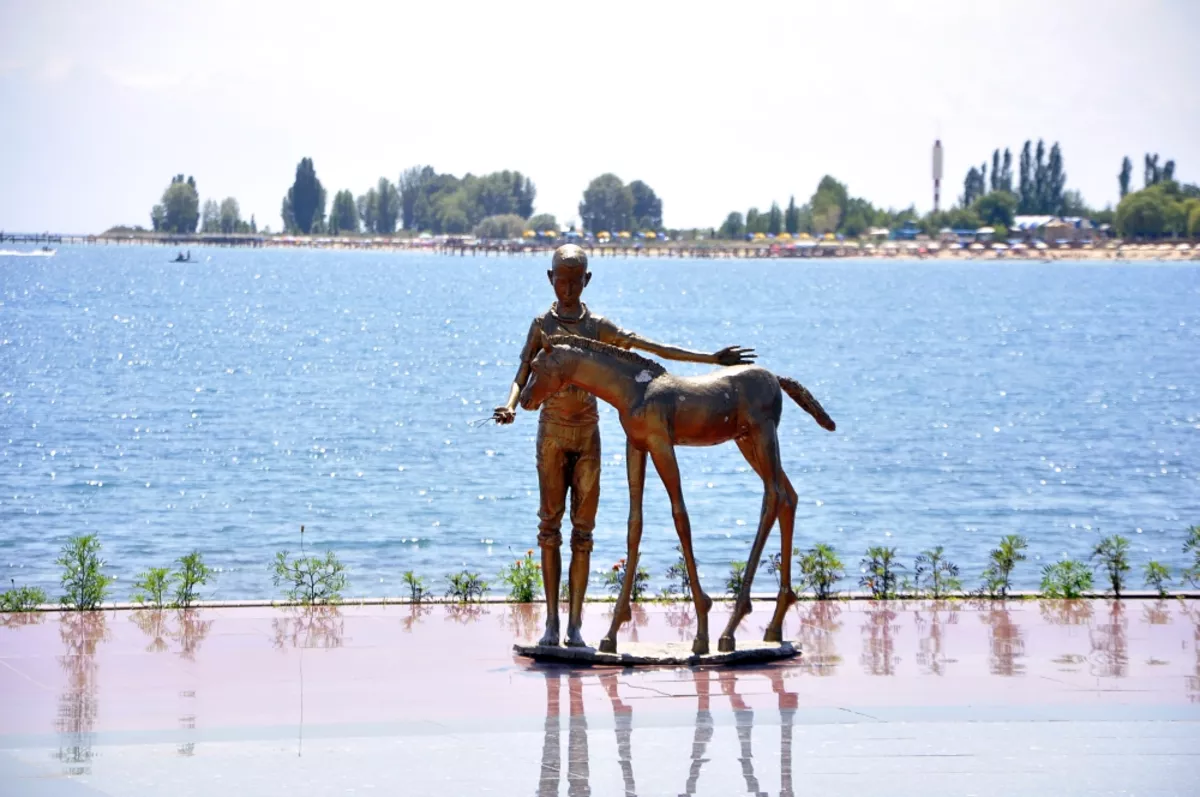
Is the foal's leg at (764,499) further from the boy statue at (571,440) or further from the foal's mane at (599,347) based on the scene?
the foal's mane at (599,347)

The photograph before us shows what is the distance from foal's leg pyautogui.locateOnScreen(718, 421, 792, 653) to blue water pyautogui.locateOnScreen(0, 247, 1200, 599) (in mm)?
8909

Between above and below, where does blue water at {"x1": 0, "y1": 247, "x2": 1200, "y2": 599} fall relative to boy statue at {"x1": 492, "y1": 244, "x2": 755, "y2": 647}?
below

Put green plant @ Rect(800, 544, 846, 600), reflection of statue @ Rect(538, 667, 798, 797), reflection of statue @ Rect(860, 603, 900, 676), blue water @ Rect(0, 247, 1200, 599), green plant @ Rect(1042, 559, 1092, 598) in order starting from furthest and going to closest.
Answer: blue water @ Rect(0, 247, 1200, 599), green plant @ Rect(800, 544, 846, 600), green plant @ Rect(1042, 559, 1092, 598), reflection of statue @ Rect(860, 603, 900, 676), reflection of statue @ Rect(538, 667, 798, 797)

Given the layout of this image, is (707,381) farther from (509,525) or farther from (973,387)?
(973,387)

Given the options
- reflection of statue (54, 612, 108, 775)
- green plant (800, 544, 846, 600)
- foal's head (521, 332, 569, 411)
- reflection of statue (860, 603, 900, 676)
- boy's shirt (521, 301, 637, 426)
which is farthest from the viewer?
green plant (800, 544, 846, 600)

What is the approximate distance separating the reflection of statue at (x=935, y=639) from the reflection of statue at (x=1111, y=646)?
0.92m

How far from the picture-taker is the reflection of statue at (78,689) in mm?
9273

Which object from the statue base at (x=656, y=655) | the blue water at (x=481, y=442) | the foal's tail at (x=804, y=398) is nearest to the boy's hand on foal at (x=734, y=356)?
the foal's tail at (x=804, y=398)

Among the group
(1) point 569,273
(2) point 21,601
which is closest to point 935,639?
(1) point 569,273

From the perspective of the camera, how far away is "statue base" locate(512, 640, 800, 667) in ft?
37.7

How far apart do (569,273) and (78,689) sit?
12.7 feet

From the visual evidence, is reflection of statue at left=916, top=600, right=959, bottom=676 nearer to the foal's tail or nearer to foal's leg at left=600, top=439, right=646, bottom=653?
the foal's tail

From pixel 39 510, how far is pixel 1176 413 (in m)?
33.5

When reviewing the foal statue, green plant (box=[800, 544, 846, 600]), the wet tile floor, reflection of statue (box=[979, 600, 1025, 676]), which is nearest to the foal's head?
the foal statue
